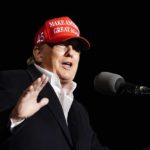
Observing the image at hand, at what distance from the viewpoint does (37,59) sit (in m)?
2.05

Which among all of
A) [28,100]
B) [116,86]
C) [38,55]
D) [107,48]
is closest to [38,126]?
[28,100]

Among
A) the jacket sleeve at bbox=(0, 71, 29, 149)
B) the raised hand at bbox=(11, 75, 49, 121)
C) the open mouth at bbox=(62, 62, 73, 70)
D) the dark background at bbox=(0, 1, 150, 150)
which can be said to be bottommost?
the dark background at bbox=(0, 1, 150, 150)

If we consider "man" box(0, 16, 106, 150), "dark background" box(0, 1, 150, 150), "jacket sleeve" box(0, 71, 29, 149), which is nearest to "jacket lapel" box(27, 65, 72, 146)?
"man" box(0, 16, 106, 150)

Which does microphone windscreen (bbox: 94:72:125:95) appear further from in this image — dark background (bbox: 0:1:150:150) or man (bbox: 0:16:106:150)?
dark background (bbox: 0:1:150:150)

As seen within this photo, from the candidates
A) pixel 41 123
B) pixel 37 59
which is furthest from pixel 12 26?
pixel 41 123

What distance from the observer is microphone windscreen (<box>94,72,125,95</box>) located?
1535 mm

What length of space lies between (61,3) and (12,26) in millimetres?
341

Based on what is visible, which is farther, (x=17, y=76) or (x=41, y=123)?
(x=17, y=76)

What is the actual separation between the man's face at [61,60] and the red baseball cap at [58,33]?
0.11ft

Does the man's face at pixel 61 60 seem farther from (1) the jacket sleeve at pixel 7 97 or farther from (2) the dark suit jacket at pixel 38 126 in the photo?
(1) the jacket sleeve at pixel 7 97

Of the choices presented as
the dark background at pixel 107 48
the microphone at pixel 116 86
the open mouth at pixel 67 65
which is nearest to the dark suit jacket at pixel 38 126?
the open mouth at pixel 67 65

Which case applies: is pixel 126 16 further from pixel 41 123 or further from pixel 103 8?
pixel 41 123

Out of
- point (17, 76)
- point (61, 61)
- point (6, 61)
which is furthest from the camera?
point (6, 61)

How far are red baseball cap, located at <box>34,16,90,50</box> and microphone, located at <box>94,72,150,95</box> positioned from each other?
429mm
